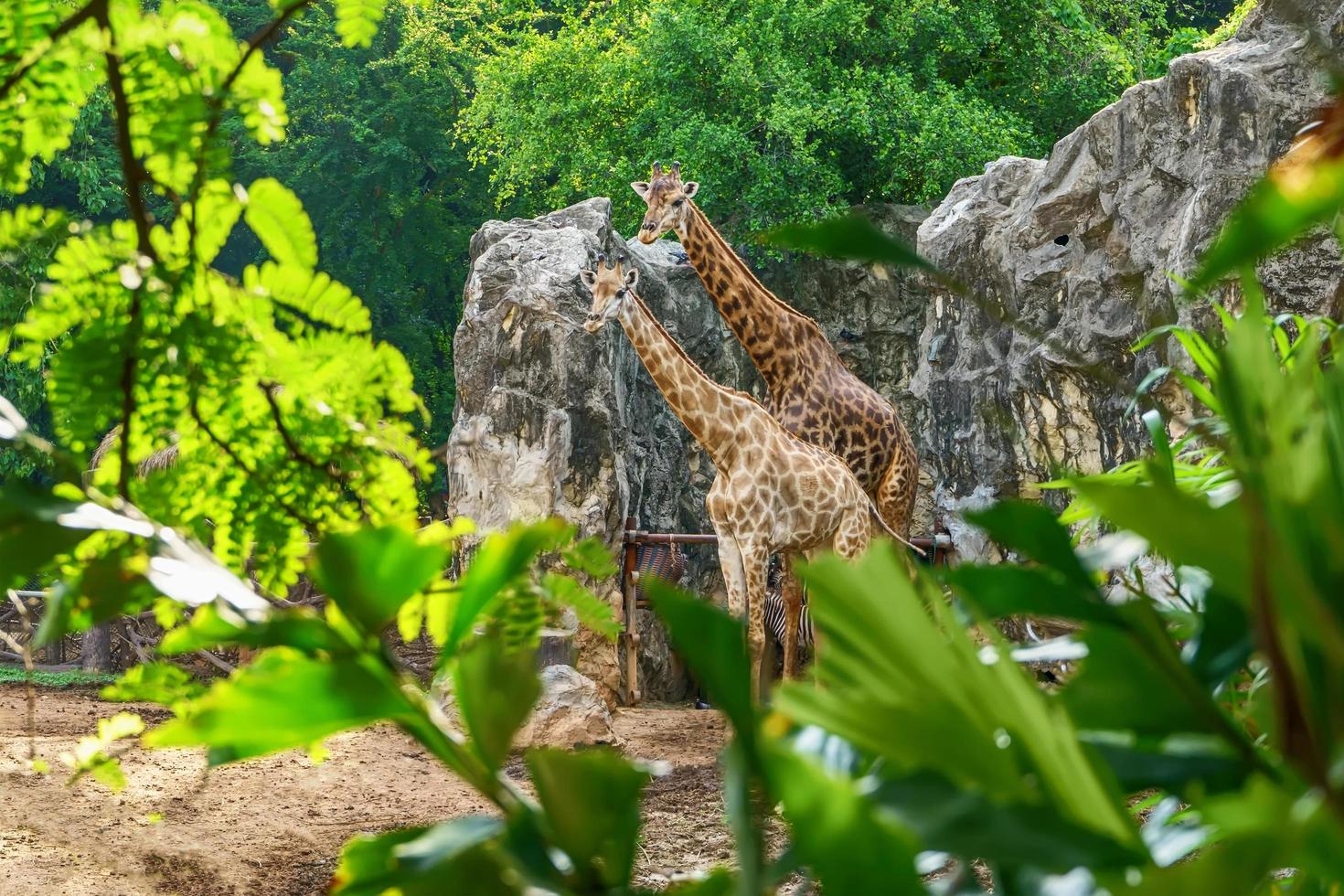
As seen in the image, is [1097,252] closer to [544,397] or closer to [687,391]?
[687,391]

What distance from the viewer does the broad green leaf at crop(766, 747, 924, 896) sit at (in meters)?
0.17

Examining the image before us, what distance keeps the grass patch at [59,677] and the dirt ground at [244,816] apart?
6.40 feet

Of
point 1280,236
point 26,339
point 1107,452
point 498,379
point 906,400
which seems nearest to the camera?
point 1280,236

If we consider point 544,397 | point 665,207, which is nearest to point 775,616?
point 544,397

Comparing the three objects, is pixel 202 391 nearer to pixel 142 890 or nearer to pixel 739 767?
pixel 739 767

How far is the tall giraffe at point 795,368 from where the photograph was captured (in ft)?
13.9

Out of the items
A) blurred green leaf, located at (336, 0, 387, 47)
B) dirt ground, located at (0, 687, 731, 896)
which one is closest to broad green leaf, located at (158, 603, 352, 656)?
blurred green leaf, located at (336, 0, 387, 47)

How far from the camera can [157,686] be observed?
39cm

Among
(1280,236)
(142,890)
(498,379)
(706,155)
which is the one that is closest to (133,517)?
(1280,236)

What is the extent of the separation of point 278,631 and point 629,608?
578cm

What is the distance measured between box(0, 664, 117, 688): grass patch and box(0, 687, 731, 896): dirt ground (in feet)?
6.40

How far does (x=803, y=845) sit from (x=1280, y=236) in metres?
0.10

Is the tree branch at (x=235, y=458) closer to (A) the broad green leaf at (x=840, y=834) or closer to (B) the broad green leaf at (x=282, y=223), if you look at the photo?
(B) the broad green leaf at (x=282, y=223)

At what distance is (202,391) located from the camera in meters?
0.37
